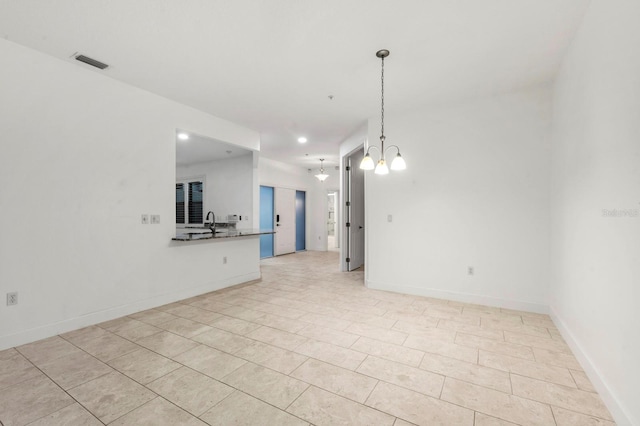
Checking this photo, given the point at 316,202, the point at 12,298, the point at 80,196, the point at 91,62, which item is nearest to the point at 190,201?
the point at 316,202

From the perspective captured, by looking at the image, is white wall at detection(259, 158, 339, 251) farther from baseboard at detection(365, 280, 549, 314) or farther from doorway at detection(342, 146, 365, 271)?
baseboard at detection(365, 280, 549, 314)

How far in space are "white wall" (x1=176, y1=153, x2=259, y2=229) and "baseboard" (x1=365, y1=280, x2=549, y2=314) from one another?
3.30 metres

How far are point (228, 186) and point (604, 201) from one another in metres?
6.51

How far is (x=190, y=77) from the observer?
3.28 metres

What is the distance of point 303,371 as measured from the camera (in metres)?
2.22

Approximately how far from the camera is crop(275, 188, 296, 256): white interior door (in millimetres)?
8500

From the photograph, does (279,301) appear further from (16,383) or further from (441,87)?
(441,87)

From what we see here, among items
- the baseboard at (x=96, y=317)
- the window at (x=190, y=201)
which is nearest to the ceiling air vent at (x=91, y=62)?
the baseboard at (x=96, y=317)

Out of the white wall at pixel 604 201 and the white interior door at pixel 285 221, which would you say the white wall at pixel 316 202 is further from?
the white wall at pixel 604 201

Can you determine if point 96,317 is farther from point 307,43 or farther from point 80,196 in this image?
point 307,43

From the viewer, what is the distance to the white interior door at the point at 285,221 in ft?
27.9

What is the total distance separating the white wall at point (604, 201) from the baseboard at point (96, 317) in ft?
14.4

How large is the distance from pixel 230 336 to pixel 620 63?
11.9ft

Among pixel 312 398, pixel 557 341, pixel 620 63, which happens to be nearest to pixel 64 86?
pixel 312 398
